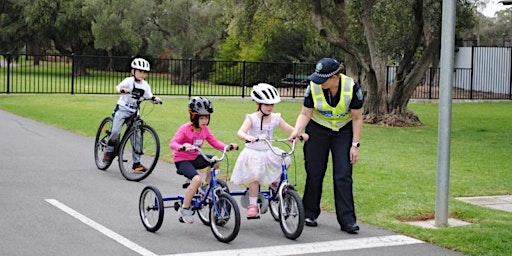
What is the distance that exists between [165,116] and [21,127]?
16.2 feet

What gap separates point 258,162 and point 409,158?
699cm

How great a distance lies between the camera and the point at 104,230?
29.0ft

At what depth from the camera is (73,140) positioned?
56.3ft

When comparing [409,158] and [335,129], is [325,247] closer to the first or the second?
[335,129]

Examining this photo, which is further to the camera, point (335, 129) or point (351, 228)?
point (335, 129)

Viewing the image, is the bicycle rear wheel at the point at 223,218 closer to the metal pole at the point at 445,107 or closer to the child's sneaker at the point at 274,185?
the child's sneaker at the point at 274,185

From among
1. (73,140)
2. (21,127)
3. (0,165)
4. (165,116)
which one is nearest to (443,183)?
(0,165)

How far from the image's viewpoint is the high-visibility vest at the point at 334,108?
8945 mm

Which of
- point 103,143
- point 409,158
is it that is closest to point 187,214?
point 103,143

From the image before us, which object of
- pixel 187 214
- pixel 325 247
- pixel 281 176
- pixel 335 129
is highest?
pixel 335 129

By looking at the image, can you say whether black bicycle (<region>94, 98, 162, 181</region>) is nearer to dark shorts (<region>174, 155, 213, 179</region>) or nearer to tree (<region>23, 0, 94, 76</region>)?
dark shorts (<region>174, 155, 213, 179</region>)

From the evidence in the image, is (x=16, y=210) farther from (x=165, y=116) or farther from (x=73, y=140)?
(x=165, y=116)

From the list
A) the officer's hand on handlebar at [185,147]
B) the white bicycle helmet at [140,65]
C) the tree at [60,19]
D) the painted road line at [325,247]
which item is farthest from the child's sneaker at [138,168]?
the tree at [60,19]

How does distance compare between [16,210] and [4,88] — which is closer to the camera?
[16,210]
